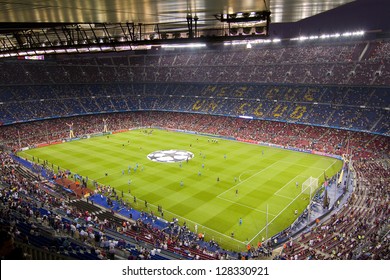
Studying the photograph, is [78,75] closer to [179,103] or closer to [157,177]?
[179,103]

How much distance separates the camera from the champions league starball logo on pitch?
47.1 m

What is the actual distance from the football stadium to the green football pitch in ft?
0.82

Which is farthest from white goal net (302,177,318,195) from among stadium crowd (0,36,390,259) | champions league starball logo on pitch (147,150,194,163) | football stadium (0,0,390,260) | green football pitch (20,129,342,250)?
champions league starball logo on pitch (147,150,194,163)

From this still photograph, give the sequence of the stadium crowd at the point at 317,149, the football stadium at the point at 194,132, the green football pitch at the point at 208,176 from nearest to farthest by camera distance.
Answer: the football stadium at the point at 194,132 → the stadium crowd at the point at 317,149 → the green football pitch at the point at 208,176

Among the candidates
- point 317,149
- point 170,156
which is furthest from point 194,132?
point 317,149

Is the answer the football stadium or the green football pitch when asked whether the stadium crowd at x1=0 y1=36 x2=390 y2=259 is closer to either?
the football stadium

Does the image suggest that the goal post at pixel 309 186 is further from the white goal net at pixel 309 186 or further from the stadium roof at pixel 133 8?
the stadium roof at pixel 133 8

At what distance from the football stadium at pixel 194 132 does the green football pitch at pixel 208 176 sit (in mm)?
251

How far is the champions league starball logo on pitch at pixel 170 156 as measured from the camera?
4709 centimetres

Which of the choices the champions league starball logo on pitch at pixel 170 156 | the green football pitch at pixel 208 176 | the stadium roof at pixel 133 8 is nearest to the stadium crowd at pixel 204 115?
the green football pitch at pixel 208 176

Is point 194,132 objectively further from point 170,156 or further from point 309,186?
point 309,186

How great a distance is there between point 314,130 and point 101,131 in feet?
148

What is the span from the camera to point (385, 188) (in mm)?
31219

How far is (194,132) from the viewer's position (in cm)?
6838
